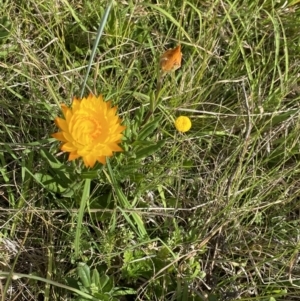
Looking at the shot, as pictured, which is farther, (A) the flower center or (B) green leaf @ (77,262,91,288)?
(B) green leaf @ (77,262,91,288)

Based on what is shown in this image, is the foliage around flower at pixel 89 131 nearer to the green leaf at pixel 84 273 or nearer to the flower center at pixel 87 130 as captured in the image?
the flower center at pixel 87 130

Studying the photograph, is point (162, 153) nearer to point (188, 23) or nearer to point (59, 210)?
point (59, 210)

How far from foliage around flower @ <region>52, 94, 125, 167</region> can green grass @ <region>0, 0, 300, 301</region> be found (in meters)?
0.07

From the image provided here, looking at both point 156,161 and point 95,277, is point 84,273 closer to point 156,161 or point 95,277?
point 95,277

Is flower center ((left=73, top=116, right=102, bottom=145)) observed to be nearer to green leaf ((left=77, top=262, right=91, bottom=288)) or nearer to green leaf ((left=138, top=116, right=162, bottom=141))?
green leaf ((left=138, top=116, right=162, bottom=141))

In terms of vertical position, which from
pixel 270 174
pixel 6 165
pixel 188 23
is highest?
pixel 188 23

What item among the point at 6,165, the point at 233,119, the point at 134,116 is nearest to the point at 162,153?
the point at 134,116

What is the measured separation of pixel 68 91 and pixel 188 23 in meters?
0.39

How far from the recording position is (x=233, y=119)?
1.38 m

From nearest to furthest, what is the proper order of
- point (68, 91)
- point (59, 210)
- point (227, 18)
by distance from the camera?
point (59, 210) → point (68, 91) → point (227, 18)

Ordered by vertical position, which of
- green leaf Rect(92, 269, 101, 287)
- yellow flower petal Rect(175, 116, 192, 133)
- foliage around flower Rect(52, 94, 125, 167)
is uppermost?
foliage around flower Rect(52, 94, 125, 167)

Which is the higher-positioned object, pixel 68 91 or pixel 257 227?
pixel 68 91

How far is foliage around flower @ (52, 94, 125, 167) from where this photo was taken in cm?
102

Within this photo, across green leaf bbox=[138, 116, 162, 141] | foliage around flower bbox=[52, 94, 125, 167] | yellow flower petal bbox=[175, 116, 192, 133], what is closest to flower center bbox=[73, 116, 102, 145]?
foliage around flower bbox=[52, 94, 125, 167]
